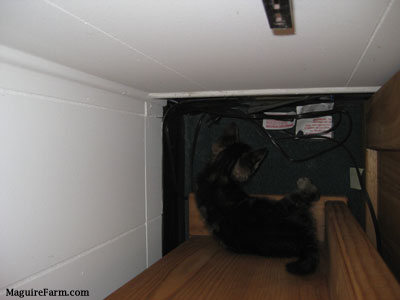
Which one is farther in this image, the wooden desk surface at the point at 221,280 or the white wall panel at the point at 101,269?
the wooden desk surface at the point at 221,280

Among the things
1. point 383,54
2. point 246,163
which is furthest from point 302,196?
point 383,54

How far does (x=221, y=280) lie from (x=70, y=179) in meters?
0.53

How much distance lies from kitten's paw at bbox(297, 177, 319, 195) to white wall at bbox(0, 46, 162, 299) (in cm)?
65

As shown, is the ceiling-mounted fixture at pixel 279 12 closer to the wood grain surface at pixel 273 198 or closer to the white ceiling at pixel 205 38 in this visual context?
the white ceiling at pixel 205 38

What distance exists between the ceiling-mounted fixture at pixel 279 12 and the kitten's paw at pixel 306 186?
1016 mm

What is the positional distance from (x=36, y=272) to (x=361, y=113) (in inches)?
51.1

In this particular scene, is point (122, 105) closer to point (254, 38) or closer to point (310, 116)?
point (254, 38)

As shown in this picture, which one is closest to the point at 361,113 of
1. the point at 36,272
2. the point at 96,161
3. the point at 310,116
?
the point at 310,116

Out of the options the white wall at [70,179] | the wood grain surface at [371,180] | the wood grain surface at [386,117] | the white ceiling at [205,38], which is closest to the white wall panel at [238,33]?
the white ceiling at [205,38]

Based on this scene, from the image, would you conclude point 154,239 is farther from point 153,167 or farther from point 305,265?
point 305,265

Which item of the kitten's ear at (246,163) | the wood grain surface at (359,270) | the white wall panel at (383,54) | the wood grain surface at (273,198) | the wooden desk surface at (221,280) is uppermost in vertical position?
the white wall panel at (383,54)

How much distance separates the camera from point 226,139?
149 centimetres

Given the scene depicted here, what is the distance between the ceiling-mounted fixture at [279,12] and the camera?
443 mm

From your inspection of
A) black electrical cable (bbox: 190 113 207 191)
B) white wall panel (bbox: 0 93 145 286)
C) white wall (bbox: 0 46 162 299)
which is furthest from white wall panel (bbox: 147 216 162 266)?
black electrical cable (bbox: 190 113 207 191)
